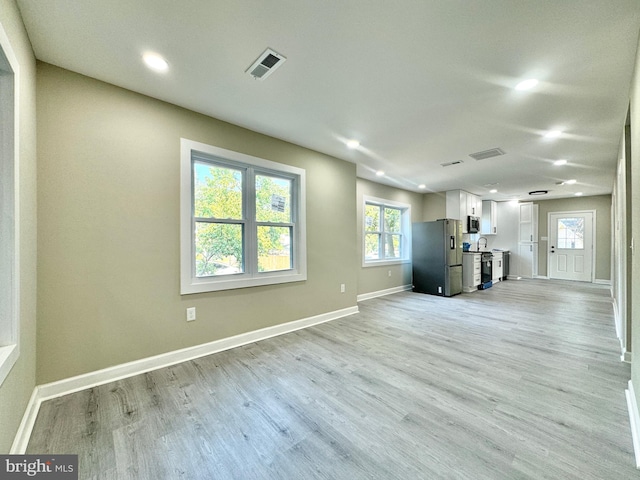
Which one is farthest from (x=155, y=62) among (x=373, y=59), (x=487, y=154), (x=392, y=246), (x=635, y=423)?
(x=392, y=246)

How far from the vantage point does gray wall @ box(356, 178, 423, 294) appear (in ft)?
17.3

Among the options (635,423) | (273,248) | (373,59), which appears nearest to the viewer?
(635,423)

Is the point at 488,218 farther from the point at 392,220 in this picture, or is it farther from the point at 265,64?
the point at 265,64

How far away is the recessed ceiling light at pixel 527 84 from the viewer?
206cm

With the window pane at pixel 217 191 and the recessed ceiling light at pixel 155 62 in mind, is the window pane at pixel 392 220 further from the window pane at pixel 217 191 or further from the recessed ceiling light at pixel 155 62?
the recessed ceiling light at pixel 155 62

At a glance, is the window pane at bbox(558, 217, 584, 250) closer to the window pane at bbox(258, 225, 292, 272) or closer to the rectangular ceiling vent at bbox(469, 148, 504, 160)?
the rectangular ceiling vent at bbox(469, 148, 504, 160)

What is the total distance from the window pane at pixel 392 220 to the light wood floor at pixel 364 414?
11.1ft

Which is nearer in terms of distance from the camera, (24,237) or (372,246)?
(24,237)

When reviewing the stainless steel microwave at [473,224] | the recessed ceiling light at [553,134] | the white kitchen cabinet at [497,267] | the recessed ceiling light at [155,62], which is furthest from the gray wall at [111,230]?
the white kitchen cabinet at [497,267]

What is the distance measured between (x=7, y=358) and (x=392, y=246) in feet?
19.5

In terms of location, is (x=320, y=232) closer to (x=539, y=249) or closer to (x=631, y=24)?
(x=631, y=24)

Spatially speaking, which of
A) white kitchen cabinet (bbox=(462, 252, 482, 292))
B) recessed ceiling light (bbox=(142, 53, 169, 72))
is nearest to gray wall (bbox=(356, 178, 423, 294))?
white kitchen cabinet (bbox=(462, 252, 482, 292))

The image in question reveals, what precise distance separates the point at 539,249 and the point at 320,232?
7862mm

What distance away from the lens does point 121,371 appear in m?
2.18
